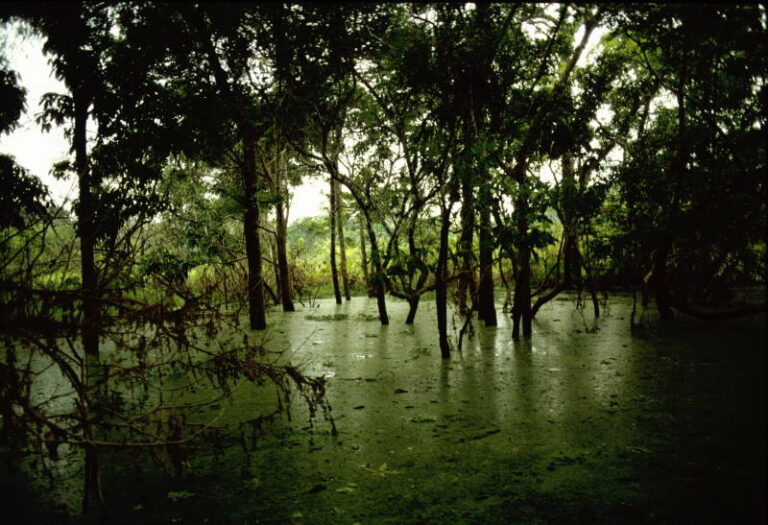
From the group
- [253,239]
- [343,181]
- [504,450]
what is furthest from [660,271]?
[253,239]

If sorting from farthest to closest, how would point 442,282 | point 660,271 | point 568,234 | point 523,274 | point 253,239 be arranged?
point 253,239, point 568,234, point 523,274, point 660,271, point 442,282

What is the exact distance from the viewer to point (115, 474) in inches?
104

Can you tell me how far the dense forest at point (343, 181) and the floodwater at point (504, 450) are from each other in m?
0.03

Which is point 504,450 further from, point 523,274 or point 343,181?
point 343,181

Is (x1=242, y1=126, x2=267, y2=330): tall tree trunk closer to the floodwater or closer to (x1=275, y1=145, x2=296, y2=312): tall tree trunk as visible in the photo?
(x1=275, y1=145, x2=296, y2=312): tall tree trunk

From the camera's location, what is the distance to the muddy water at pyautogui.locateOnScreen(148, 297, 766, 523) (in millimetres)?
2061

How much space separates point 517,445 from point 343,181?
5055 mm

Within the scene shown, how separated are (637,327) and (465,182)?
148 inches

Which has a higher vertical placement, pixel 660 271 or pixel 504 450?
pixel 660 271

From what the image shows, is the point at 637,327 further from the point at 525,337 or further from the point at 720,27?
the point at 720,27

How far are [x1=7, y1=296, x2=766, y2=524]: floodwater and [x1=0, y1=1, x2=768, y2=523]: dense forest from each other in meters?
0.03

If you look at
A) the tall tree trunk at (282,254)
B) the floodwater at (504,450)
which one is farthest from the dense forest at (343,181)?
the tall tree trunk at (282,254)

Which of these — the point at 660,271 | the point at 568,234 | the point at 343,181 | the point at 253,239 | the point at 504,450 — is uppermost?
the point at 343,181

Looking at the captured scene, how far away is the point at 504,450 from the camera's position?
110 inches
